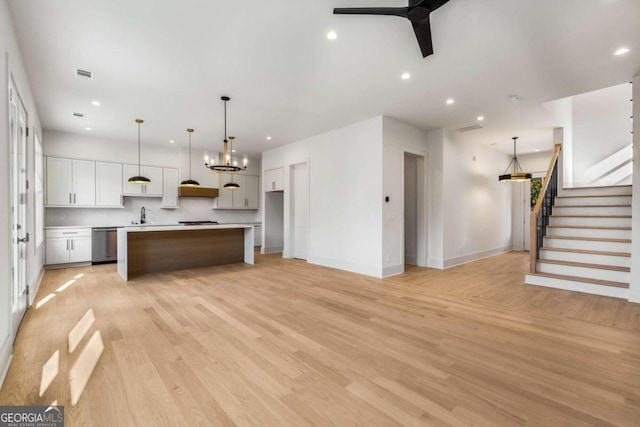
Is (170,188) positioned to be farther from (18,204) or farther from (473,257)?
(473,257)

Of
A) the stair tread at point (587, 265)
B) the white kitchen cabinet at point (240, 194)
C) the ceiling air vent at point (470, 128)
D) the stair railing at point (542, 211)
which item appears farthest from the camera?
the white kitchen cabinet at point (240, 194)

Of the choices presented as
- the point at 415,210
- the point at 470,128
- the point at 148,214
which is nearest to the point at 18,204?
the point at 148,214

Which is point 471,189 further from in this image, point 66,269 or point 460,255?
point 66,269

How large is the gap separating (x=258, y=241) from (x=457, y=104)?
276 inches

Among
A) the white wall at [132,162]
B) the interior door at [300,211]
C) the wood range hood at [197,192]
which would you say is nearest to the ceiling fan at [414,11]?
the interior door at [300,211]

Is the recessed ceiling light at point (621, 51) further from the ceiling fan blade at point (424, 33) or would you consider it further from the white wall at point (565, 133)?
the ceiling fan blade at point (424, 33)

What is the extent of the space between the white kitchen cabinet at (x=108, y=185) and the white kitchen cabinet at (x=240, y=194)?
2536 millimetres

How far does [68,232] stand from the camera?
6.32 meters

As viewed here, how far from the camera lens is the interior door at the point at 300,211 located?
24.0 feet

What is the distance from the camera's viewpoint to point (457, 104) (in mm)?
4863

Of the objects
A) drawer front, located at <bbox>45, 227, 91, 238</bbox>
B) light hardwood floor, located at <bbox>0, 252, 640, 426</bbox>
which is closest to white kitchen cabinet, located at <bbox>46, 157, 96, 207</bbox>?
drawer front, located at <bbox>45, 227, 91, 238</bbox>

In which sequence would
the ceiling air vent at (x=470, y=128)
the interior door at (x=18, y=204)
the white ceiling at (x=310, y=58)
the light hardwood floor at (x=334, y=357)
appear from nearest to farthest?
the light hardwood floor at (x=334, y=357) < the white ceiling at (x=310, y=58) < the interior door at (x=18, y=204) < the ceiling air vent at (x=470, y=128)

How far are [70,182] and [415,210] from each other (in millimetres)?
7983

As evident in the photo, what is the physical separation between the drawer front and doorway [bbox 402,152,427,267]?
23.9 ft
